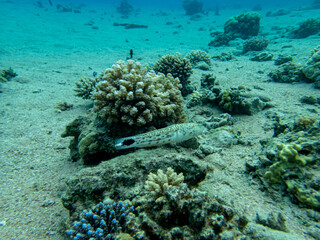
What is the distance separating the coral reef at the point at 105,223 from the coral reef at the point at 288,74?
8.74m

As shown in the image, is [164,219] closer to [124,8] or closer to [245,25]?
[245,25]

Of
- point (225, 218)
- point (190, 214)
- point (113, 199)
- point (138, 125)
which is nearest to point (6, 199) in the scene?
point (113, 199)

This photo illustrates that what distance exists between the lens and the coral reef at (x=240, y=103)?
5.42 meters

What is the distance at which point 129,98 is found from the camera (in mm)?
3375

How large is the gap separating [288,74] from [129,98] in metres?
8.20

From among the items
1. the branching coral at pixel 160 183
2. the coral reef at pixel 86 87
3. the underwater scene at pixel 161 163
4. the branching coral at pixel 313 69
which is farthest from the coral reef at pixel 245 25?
the branching coral at pixel 160 183

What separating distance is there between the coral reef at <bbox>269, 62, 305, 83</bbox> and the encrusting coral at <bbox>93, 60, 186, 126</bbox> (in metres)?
6.77

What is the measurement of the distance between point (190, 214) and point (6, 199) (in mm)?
3407

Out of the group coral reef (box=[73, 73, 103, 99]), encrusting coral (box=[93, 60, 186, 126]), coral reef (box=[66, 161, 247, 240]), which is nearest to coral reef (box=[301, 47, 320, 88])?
encrusting coral (box=[93, 60, 186, 126])

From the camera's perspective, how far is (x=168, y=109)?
12.5ft

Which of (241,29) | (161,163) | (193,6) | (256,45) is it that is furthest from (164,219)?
(193,6)

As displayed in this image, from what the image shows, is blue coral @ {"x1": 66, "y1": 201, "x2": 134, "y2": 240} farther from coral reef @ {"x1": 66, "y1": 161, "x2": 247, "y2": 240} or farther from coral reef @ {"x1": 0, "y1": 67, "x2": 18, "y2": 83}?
coral reef @ {"x1": 0, "y1": 67, "x2": 18, "y2": 83}

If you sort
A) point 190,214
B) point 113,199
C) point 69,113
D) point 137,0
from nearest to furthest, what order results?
point 190,214, point 113,199, point 69,113, point 137,0

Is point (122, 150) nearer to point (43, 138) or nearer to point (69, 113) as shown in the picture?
point (43, 138)
